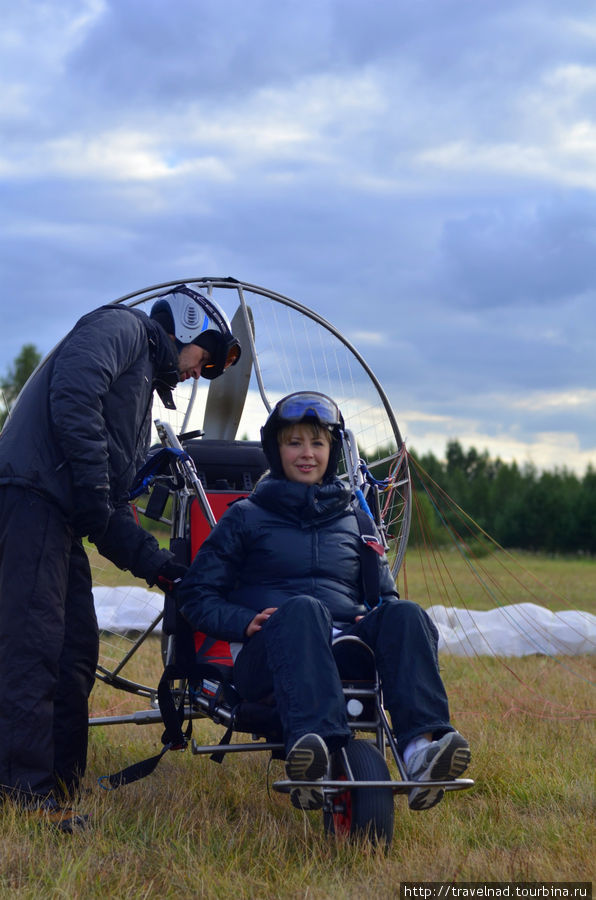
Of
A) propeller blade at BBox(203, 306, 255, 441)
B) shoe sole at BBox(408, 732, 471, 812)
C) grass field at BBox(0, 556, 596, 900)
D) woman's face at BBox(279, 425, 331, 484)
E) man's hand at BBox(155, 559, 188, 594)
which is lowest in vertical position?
grass field at BBox(0, 556, 596, 900)

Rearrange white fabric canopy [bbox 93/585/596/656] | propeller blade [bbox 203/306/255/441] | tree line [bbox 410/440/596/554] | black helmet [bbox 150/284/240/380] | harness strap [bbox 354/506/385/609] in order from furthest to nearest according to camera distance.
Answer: tree line [bbox 410/440/596/554] → white fabric canopy [bbox 93/585/596/656] → propeller blade [bbox 203/306/255/441] → black helmet [bbox 150/284/240/380] → harness strap [bbox 354/506/385/609]

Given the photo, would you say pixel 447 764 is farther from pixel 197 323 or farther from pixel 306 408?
pixel 197 323

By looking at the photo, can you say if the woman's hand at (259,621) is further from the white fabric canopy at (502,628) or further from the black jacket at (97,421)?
the white fabric canopy at (502,628)

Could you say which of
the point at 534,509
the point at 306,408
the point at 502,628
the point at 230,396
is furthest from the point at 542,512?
the point at 306,408

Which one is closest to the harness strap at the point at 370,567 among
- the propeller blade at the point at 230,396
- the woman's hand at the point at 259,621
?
the woman's hand at the point at 259,621

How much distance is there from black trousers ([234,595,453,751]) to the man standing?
79 centimetres

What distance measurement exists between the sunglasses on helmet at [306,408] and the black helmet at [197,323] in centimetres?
48

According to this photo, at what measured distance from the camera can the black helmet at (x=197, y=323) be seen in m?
3.93

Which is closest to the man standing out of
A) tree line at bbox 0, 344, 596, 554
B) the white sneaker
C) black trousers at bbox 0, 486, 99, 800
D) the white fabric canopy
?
black trousers at bbox 0, 486, 99, 800

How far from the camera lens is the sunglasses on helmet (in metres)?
3.63

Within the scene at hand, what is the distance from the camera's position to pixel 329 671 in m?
2.80

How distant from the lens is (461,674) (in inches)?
257

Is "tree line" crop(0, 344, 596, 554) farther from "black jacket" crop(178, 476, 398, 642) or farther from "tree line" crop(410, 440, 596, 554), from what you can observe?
"black jacket" crop(178, 476, 398, 642)

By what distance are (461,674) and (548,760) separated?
97.8 inches
